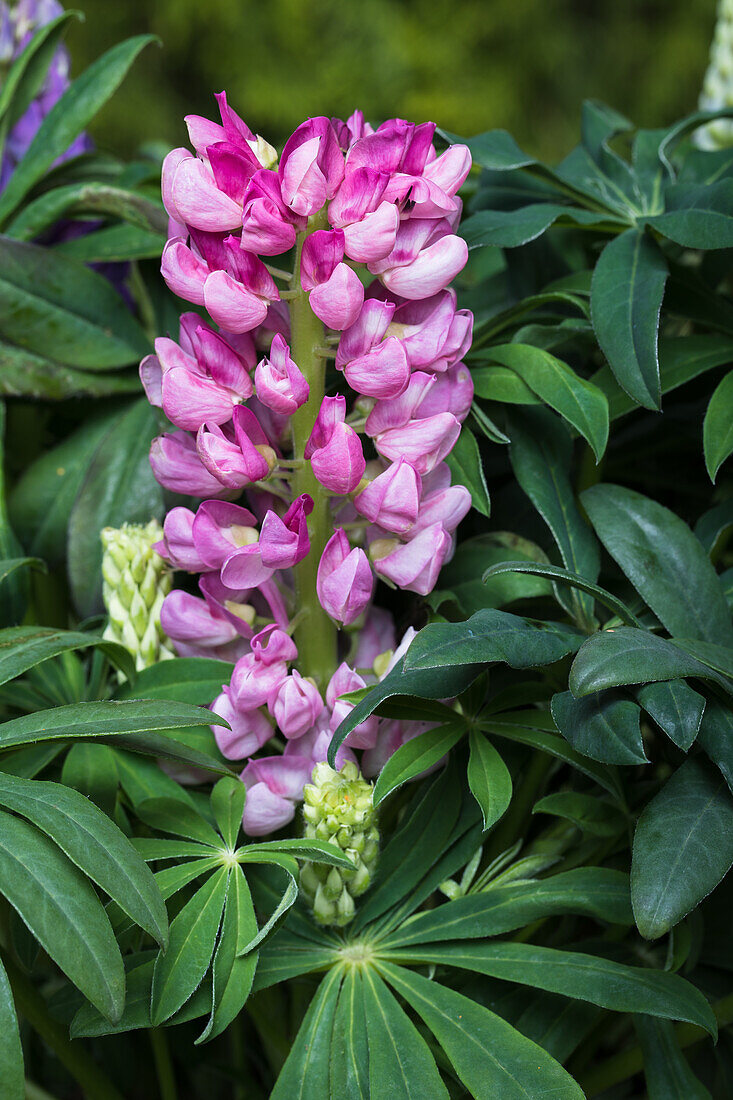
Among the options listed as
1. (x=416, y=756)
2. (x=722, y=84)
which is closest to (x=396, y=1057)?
(x=416, y=756)

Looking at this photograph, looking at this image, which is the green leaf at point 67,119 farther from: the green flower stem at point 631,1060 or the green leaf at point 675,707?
the green flower stem at point 631,1060

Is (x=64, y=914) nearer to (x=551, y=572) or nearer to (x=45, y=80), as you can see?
(x=551, y=572)

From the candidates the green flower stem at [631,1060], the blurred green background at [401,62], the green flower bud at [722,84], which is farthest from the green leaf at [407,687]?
the blurred green background at [401,62]

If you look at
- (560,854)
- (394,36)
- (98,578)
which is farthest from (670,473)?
(394,36)

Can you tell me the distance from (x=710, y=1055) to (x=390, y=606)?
335 millimetres

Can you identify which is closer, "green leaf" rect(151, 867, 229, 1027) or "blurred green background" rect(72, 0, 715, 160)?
"green leaf" rect(151, 867, 229, 1027)

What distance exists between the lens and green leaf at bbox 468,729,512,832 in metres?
0.43

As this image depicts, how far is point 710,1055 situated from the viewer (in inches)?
24.0

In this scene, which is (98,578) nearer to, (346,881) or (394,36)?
(346,881)

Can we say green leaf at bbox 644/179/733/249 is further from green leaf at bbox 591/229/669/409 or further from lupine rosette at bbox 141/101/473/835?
lupine rosette at bbox 141/101/473/835

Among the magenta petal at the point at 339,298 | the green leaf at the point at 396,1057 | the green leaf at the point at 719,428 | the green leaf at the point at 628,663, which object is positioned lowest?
the green leaf at the point at 396,1057

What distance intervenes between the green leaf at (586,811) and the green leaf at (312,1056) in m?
0.13

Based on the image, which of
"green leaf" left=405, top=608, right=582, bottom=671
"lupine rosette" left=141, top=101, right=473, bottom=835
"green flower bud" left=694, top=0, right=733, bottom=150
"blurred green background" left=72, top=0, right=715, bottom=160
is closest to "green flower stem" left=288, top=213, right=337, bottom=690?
"lupine rosette" left=141, top=101, right=473, bottom=835

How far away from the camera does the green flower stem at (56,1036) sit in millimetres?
471
